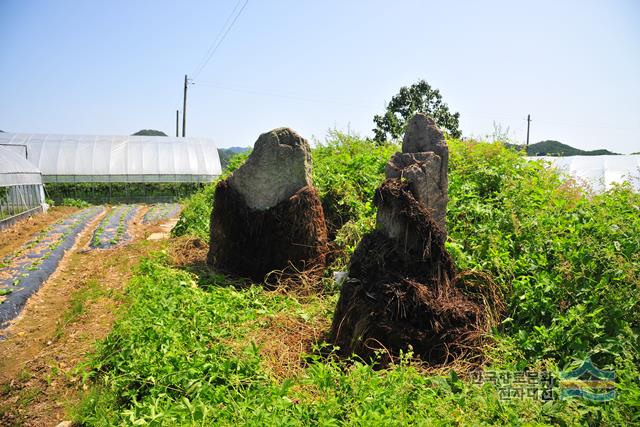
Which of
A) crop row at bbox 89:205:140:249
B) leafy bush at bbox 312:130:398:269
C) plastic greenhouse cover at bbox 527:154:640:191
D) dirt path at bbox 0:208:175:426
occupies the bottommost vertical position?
dirt path at bbox 0:208:175:426

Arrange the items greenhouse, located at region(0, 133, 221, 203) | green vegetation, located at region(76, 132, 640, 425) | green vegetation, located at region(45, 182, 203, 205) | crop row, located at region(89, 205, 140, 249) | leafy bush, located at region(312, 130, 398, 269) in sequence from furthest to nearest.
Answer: greenhouse, located at region(0, 133, 221, 203), green vegetation, located at region(45, 182, 203, 205), crop row, located at region(89, 205, 140, 249), leafy bush, located at region(312, 130, 398, 269), green vegetation, located at region(76, 132, 640, 425)

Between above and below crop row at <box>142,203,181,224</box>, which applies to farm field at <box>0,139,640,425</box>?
above

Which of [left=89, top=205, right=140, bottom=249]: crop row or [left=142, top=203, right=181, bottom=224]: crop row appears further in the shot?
[left=142, top=203, right=181, bottom=224]: crop row

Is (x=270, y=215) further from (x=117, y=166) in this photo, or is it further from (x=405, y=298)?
(x=117, y=166)

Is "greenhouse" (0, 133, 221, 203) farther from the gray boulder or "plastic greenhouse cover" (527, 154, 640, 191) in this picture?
the gray boulder

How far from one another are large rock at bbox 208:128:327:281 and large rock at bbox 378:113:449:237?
7.88ft

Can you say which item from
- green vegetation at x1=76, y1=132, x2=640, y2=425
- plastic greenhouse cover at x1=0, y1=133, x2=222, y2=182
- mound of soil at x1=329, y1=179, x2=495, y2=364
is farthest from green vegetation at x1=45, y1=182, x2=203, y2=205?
mound of soil at x1=329, y1=179, x2=495, y2=364

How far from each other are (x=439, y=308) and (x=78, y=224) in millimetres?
13977

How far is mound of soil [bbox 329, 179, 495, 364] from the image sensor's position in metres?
4.18

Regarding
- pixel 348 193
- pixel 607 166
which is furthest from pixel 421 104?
pixel 348 193

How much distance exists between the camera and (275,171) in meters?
7.29

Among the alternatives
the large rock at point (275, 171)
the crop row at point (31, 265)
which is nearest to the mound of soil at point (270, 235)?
the large rock at point (275, 171)

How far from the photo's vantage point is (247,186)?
7.38 m

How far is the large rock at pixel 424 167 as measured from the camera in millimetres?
4566
